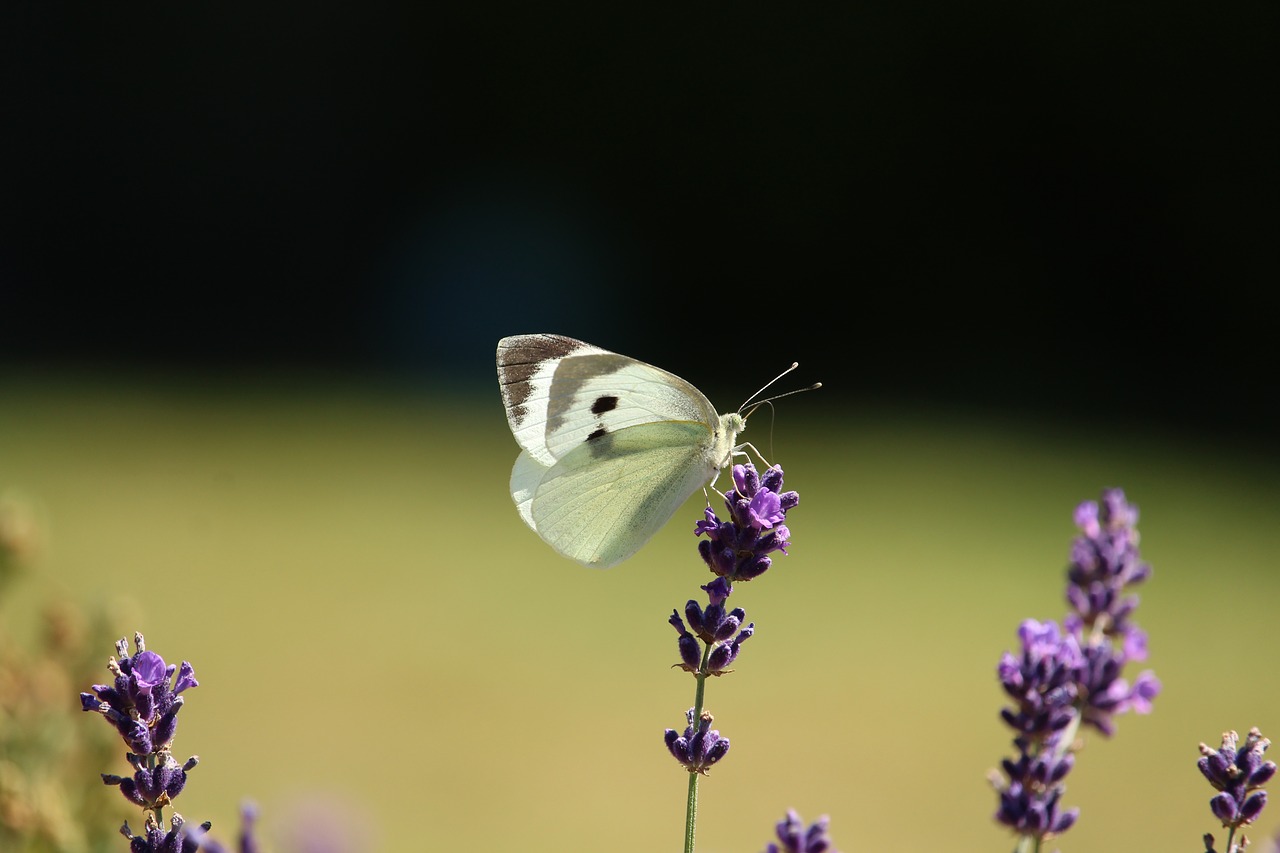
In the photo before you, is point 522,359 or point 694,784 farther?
point 522,359

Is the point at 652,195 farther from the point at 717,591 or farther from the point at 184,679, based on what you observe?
the point at 184,679

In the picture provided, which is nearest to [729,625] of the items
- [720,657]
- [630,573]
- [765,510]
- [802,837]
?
[720,657]

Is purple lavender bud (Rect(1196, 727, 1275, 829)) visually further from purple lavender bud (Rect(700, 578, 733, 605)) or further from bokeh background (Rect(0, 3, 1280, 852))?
bokeh background (Rect(0, 3, 1280, 852))

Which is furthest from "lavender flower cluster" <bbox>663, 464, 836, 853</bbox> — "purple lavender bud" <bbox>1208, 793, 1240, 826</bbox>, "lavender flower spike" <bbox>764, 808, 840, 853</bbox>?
"purple lavender bud" <bbox>1208, 793, 1240, 826</bbox>

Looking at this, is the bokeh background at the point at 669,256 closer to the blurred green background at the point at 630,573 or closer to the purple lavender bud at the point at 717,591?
the blurred green background at the point at 630,573

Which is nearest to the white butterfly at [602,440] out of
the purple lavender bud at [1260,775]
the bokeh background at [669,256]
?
the purple lavender bud at [1260,775]

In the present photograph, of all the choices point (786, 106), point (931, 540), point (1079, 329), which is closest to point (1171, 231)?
point (1079, 329)

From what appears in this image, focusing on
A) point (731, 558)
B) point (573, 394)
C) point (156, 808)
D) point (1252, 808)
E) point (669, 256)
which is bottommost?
point (156, 808)
